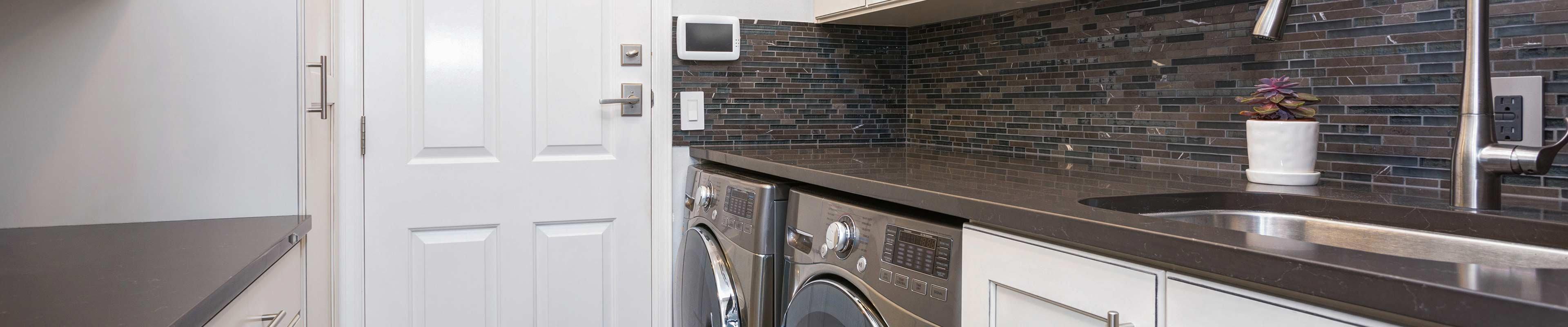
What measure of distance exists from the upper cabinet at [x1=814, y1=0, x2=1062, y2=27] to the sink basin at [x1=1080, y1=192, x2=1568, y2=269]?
2.65 feet

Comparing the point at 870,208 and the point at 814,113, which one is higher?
the point at 814,113

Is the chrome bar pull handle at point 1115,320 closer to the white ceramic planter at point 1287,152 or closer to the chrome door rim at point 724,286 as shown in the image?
the white ceramic planter at point 1287,152

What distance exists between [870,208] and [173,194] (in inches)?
40.8

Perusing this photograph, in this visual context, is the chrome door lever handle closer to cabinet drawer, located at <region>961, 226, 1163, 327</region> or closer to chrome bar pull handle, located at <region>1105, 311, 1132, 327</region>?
cabinet drawer, located at <region>961, 226, 1163, 327</region>

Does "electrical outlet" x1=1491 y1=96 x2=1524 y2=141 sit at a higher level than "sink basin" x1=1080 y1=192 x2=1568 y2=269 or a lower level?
higher

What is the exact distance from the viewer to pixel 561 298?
2359mm

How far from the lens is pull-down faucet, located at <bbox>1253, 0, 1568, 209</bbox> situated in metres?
0.96

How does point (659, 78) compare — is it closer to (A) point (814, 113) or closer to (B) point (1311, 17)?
(A) point (814, 113)

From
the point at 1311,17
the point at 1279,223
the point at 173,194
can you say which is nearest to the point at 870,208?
the point at 1279,223

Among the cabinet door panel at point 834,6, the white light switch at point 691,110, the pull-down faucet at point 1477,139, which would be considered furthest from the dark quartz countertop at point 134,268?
the cabinet door panel at point 834,6

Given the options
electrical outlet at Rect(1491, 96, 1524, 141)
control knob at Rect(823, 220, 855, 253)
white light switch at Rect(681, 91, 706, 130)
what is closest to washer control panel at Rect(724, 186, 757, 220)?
control knob at Rect(823, 220, 855, 253)

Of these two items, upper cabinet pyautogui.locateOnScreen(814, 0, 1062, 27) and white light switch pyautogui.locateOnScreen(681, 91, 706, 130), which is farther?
white light switch pyautogui.locateOnScreen(681, 91, 706, 130)

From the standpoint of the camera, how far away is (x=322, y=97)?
1.71m

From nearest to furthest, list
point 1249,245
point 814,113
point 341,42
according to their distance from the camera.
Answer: point 1249,245, point 341,42, point 814,113
